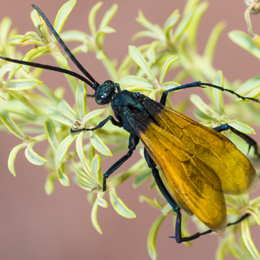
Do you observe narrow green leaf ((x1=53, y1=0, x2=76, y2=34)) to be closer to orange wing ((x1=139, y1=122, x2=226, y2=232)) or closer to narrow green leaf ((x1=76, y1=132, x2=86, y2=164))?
narrow green leaf ((x1=76, y1=132, x2=86, y2=164))

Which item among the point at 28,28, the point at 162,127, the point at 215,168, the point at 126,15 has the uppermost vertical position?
the point at 28,28

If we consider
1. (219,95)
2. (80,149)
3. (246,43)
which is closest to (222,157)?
(219,95)

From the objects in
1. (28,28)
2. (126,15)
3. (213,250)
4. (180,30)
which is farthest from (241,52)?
(180,30)

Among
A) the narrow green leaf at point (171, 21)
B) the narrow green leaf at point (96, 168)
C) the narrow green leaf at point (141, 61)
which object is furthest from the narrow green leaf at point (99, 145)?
the narrow green leaf at point (171, 21)

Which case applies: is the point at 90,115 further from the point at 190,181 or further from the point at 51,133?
the point at 190,181

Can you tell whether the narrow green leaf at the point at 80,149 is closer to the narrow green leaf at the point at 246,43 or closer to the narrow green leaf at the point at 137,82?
the narrow green leaf at the point at 137,82

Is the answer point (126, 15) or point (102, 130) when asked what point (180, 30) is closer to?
point (102, 130)
